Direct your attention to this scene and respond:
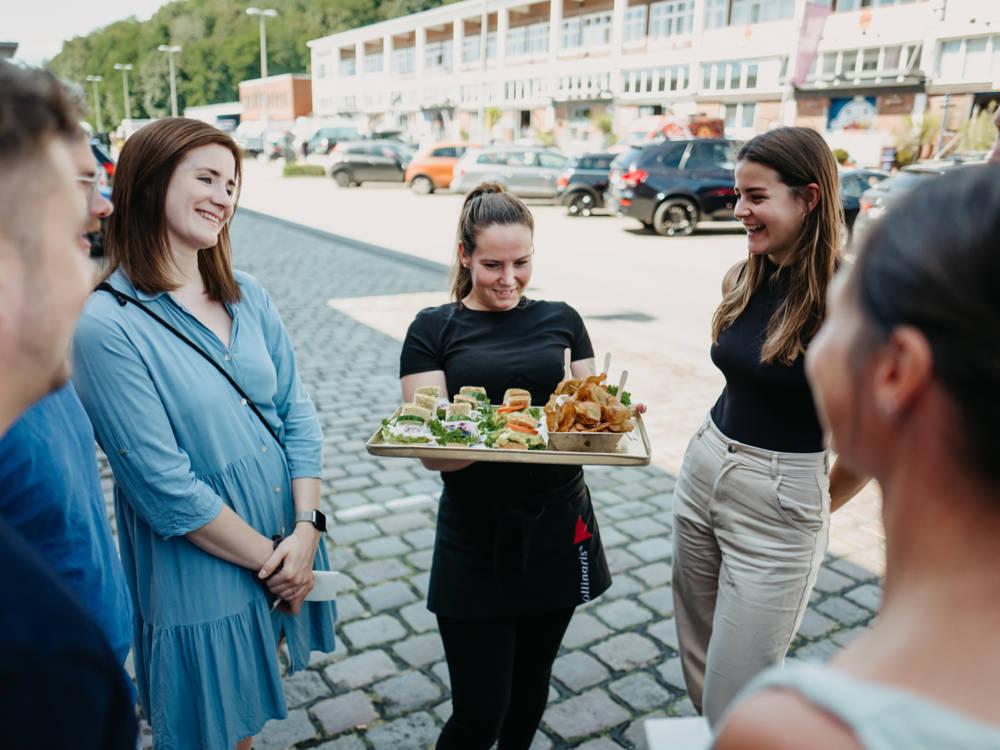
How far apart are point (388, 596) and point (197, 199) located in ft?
7.97

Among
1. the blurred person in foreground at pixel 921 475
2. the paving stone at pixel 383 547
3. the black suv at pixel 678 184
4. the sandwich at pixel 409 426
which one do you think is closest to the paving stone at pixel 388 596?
the paving stone at pixel 383 547

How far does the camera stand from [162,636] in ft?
7.43

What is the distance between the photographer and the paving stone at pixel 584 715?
3.11 meters

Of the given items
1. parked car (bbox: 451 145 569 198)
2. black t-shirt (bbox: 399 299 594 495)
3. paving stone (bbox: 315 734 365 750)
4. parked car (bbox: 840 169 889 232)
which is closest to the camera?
black t-shirt (bbox: 399 299 594 495)

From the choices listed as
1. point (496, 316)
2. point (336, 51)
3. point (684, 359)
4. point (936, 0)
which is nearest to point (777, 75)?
point (936, 0)

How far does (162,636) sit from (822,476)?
218 centimetres

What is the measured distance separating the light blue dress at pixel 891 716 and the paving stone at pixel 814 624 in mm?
3352

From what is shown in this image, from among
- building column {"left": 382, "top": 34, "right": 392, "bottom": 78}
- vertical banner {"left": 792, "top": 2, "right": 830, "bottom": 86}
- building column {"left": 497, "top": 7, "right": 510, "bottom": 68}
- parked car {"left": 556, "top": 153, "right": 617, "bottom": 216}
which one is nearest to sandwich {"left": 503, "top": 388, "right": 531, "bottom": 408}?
parked car {"left": 556, "top": 153, "right": 617, "bottom": 216}

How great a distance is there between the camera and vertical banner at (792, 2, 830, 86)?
28.8m

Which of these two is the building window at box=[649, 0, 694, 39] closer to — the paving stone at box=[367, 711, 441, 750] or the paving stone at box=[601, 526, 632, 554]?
the paving stone at box=[601, 526, 632, 554]

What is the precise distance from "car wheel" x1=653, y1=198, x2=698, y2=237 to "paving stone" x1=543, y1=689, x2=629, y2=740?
1514 cm

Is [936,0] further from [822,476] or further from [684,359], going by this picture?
[822,476]

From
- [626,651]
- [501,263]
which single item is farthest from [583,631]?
[501,263]

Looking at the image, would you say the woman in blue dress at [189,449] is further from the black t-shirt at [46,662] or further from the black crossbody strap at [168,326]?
the black t-shirt at [46,662]
